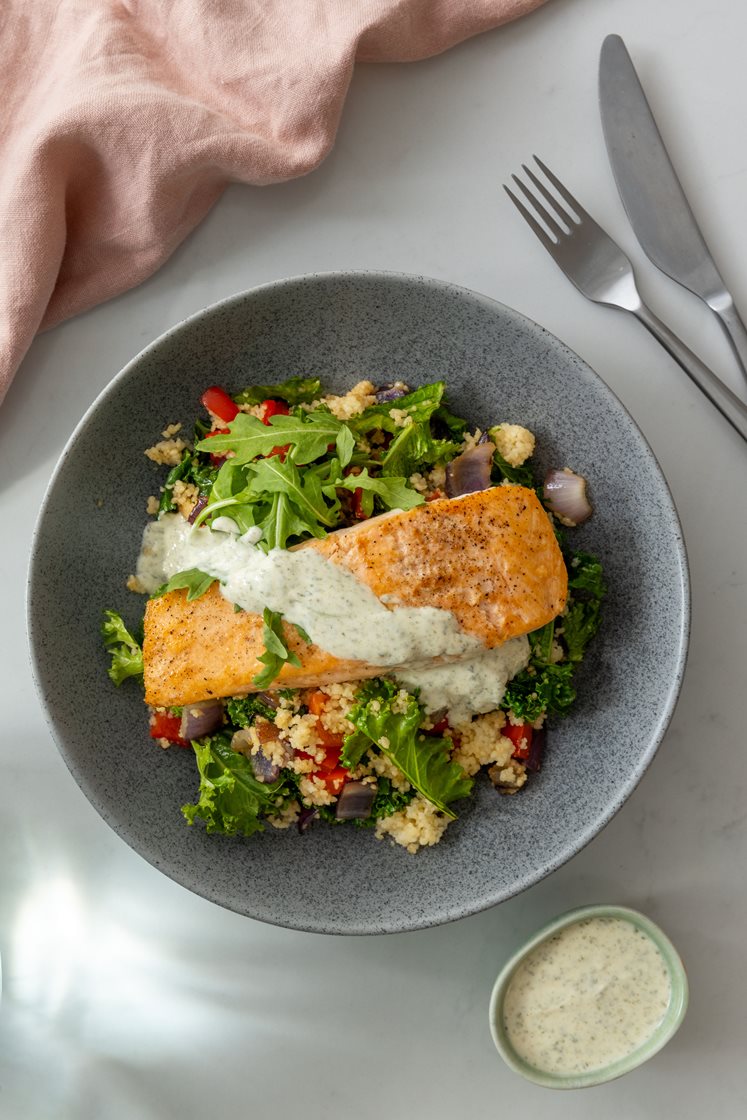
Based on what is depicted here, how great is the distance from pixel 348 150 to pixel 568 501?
1.59 m

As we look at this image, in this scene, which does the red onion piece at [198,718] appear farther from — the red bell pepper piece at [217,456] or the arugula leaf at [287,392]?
the arugula leaf at [287,392]

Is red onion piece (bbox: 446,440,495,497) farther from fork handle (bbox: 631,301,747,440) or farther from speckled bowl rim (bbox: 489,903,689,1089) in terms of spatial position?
speckled bowl rim (bbox: 489,903,689,1089)

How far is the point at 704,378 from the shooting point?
326 centimetres

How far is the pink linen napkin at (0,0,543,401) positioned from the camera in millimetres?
3293

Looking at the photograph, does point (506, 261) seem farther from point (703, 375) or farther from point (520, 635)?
point (520, 635)

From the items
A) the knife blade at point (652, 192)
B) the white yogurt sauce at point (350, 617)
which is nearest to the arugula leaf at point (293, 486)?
the white yogurt sauce at point (350, 617)

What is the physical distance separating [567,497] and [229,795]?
1.47 metres

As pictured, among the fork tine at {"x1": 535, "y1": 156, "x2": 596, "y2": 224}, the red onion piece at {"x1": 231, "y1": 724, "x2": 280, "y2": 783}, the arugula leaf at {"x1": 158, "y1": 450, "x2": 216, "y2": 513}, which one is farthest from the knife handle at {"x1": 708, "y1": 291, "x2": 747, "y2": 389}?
the red onion piece at {"x1": 231, "y1": 724, "x2": 280, "y2": 783}

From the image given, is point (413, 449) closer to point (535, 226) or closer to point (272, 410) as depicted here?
point (272, 410)

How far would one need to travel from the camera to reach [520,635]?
9.73 feet

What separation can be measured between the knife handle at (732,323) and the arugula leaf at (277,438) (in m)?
1.47

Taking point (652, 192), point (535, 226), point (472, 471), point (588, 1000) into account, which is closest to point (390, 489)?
point (472, 471)

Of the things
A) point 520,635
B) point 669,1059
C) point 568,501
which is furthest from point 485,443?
point 669,1059

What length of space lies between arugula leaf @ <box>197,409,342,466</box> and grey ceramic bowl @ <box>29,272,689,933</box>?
14.2 inches
